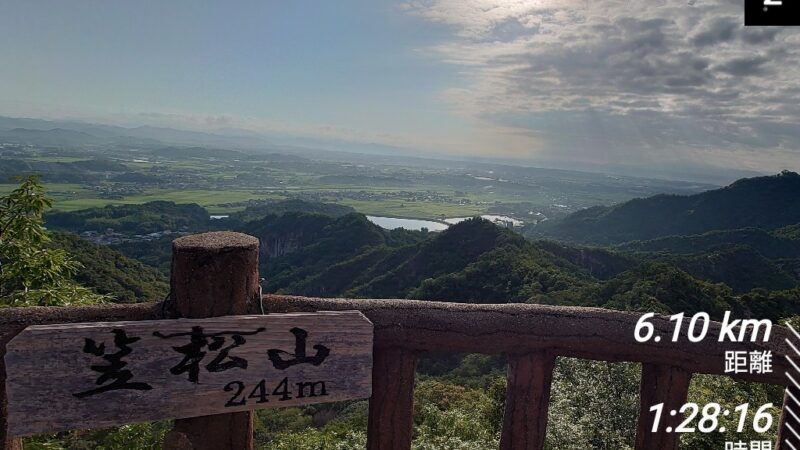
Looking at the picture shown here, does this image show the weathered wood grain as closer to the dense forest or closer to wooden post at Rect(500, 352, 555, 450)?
wooden post at Rect(500, 352, 555, 450)

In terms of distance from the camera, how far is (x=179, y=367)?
1.74 meters

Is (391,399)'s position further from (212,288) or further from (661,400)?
(661,400)

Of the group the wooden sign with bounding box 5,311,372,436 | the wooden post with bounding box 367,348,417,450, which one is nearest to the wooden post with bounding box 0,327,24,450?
the wooden sign with bounding box 5,311,372,436

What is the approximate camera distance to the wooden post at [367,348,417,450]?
214 centimetres

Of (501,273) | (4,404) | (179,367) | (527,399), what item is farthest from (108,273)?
(527,399)

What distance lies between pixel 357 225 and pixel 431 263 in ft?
80.8

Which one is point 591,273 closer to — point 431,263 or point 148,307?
point 431,263

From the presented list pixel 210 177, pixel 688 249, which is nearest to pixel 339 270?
pixel 688 249

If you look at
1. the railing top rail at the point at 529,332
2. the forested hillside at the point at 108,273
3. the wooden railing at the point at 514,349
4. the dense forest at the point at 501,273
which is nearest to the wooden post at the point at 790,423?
the wooden railing at the point at 514,349

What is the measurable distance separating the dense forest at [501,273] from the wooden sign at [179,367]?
131 inches

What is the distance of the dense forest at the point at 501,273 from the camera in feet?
33.3

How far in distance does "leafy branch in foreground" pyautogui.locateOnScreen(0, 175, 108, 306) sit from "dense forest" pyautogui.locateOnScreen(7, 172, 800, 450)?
→ 189 cm

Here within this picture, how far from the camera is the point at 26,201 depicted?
5566mm

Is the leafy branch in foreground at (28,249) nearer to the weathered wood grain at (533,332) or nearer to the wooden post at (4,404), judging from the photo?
the wooden post at (4,404)
